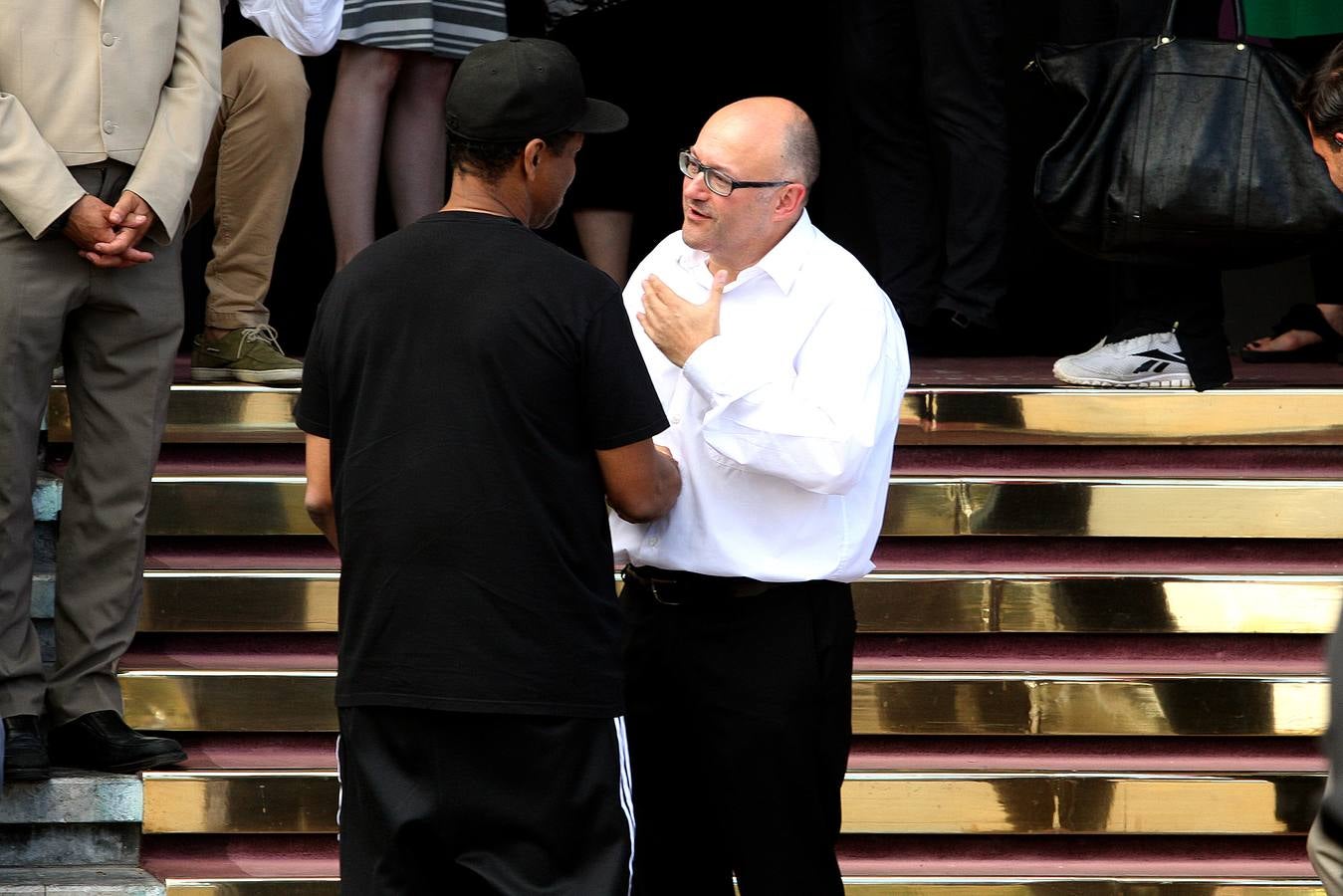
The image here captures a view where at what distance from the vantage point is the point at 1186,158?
3963 mm

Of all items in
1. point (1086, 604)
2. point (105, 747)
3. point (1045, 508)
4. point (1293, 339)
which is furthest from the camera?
point (1293, 339)

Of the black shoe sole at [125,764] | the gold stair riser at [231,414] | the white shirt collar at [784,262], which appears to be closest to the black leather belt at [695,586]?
the white shirt collar at [784,262]

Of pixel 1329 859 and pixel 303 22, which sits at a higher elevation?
pixel 303 22

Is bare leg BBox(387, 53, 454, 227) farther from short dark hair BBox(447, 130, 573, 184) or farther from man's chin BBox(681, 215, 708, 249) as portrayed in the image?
short dark hair BBox(447, 130, 573, 184)

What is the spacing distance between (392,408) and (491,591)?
286 millimetres

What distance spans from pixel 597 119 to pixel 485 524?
0.63 m

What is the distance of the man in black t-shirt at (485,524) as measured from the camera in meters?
2.35

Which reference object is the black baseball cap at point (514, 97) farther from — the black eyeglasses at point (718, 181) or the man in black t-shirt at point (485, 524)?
the black eyeglasses at point (718, 181)

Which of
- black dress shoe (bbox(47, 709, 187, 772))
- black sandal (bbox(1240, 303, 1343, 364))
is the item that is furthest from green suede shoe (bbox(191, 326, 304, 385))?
black sandal (bbox(1240, 303, 1343, 364))

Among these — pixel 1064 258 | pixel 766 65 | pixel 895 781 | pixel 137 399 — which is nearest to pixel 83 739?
pixel 137 399

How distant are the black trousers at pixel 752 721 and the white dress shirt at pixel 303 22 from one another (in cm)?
215

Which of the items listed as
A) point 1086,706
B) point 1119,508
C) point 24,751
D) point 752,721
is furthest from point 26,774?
point 1119,508

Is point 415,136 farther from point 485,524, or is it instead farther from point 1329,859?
point 1329,859

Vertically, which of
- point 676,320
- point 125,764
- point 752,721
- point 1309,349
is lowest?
point 125,764
